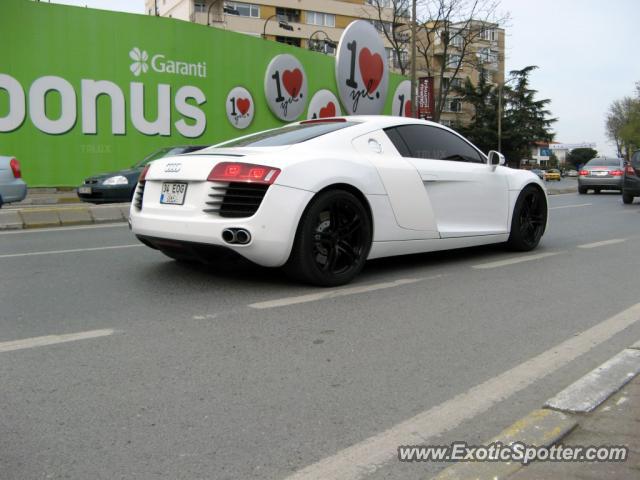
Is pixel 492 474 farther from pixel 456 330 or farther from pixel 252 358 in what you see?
pixel 456 330

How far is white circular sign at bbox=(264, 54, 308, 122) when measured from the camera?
2250cm

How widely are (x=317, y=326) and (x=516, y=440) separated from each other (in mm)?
1749

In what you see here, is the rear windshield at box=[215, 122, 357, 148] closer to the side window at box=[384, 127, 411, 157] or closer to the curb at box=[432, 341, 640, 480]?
the side window at box=[384, 127, 411, 157]

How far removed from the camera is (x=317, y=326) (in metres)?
3.94

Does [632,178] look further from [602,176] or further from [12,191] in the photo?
[12,191]

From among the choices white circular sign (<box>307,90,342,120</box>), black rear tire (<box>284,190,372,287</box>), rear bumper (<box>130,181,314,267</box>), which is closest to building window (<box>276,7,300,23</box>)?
white circular sign (<box>307,90,342,120</box>)

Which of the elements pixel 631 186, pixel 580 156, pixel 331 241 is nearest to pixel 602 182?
pixel 631 186

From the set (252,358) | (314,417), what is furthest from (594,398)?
(252,358)

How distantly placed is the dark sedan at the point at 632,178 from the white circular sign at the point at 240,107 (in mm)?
12106

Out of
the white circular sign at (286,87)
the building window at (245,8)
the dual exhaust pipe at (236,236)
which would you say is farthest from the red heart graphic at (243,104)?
the building window at (245,8)

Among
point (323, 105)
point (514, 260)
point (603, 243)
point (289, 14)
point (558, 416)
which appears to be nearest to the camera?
point (558, 416)

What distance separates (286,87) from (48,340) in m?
20.5

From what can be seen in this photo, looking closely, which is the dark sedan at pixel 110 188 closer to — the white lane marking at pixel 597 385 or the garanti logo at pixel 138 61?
the garanti logo at pixel 138 61

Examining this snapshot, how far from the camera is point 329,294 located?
4.82 meters
